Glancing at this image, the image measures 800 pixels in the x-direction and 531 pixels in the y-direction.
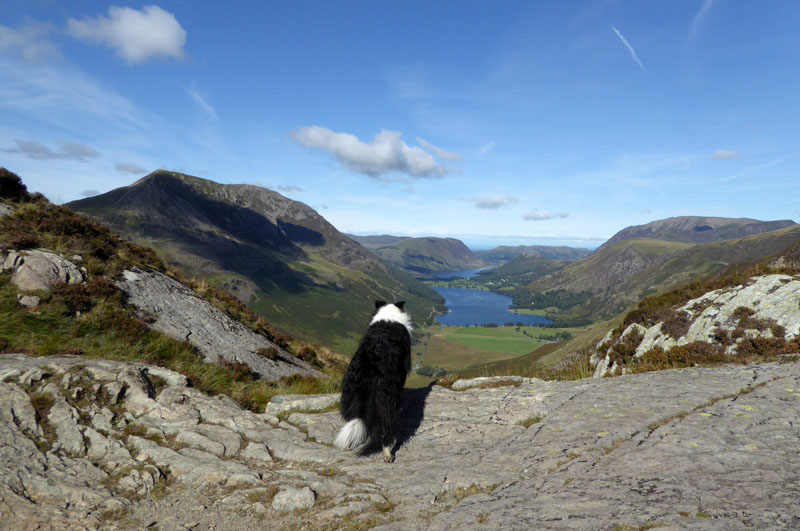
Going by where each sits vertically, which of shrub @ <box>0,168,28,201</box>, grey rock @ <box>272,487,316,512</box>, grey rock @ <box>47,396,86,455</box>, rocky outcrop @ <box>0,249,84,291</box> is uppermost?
shrub @ <box>0,168,28,201</box>

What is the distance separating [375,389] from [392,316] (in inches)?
134

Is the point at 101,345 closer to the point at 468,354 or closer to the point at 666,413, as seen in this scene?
the point at 666,413

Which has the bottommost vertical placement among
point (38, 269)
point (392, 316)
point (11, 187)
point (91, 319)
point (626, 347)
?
point (626, 347)

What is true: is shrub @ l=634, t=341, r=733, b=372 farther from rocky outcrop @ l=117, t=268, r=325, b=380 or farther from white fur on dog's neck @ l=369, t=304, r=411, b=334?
rocky outcrop @ l=117, t=268, r=325, b=380

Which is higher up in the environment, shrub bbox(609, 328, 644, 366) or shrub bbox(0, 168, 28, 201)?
shrub bbox(0, 168, 28, 201)

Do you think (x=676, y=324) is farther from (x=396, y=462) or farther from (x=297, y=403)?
(x=297, y=403)

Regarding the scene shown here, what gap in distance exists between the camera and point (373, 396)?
21.5ft

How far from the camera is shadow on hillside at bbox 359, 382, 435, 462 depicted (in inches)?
269

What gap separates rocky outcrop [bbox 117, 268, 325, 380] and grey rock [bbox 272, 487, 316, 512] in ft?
26.6

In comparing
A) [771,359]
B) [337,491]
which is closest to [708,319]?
[771,359]

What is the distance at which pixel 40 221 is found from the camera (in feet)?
40.1

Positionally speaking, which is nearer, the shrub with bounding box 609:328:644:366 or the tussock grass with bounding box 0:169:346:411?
the tussock grass with bounding box 0:169:346:411

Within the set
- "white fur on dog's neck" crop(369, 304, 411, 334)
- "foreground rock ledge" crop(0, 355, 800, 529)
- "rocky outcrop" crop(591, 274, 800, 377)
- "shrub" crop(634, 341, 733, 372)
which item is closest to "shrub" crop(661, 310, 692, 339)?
"rocky outcrop" crop(591, 274, 800, 377)

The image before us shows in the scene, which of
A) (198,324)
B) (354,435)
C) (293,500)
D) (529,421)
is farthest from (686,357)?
(198,324)
